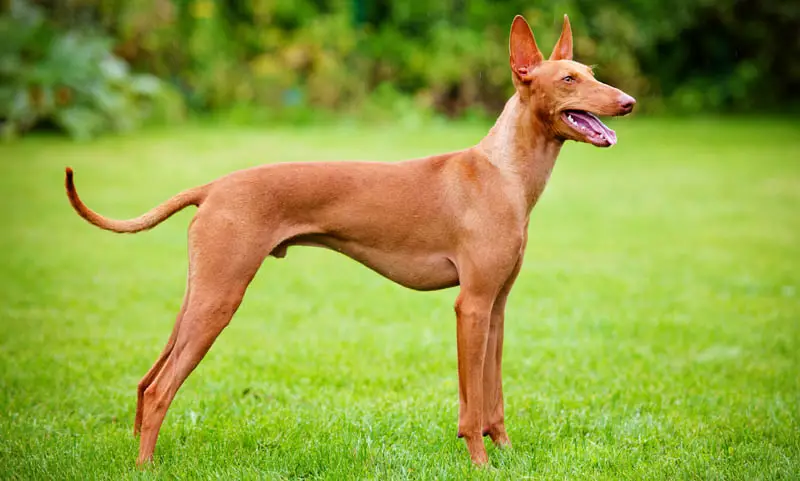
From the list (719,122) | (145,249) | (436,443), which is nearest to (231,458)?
(436,443)

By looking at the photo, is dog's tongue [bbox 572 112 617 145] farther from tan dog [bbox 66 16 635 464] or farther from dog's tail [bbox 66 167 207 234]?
dog's tail [bbox 66 167 207 234]

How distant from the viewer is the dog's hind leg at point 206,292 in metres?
4.14

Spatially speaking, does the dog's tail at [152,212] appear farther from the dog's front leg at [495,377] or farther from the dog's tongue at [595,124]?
the dog's tongue at [595,124]

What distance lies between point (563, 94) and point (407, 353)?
2962 mm

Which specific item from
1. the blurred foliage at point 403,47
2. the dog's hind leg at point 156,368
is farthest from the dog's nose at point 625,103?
the blurred foliage at point 403,47

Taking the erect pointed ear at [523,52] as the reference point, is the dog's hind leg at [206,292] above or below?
below

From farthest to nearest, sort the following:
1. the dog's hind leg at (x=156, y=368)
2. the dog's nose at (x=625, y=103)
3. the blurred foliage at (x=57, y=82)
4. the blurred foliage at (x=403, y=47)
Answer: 1. the blurred foliage at (x=403, y=47)
2. the blurred foliage at (x=57, y=82)
3. the dog's hind leg at (x=156, y=368)
4. the dog's nose at (x=625, y=103)

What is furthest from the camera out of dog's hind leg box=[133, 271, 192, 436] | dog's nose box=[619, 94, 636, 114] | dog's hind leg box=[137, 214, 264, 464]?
dog's hind leg box=[133, 271, 192, 436]

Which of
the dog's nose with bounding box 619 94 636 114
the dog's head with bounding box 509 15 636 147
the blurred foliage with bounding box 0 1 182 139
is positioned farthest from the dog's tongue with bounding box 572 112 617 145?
the blurred foliage with bounding box 0 1 182 139

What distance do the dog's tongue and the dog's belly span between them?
92 centimetres

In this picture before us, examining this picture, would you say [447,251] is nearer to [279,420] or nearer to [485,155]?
[485,155]

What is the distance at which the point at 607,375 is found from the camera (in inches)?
243

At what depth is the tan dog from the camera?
4.16 metres

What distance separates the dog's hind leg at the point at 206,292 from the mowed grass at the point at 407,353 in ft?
1.29
